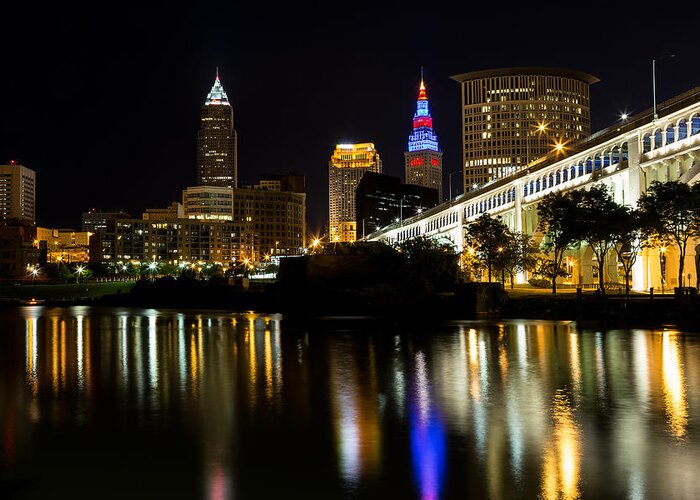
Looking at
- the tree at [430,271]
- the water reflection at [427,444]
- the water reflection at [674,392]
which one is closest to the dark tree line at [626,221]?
the tree at [430,271]

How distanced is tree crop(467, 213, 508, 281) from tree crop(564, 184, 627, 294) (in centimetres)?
1774

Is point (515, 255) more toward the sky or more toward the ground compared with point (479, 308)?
more toward the sky

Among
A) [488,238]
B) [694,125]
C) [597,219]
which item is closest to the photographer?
[597,219]

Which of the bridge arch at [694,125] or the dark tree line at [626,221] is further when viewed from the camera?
the bridge arch at [694,125]

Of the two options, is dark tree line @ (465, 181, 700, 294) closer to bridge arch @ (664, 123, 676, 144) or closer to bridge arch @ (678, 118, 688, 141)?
bridge arch @ (664, 123, 676, 144)

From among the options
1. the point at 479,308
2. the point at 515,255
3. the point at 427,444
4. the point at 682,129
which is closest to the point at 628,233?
the point at 682,129

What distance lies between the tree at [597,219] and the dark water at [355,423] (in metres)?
30.8

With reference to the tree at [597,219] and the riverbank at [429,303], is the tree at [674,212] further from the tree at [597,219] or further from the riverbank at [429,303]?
the riverbank at [429,303]

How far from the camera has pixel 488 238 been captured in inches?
3499

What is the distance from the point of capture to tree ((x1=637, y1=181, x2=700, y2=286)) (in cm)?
5712

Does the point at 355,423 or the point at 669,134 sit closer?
the point at 355,423

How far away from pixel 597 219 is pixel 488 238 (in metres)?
25.4

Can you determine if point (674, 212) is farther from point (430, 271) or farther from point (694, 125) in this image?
point (430, 271)

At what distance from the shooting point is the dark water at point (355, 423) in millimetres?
11609
